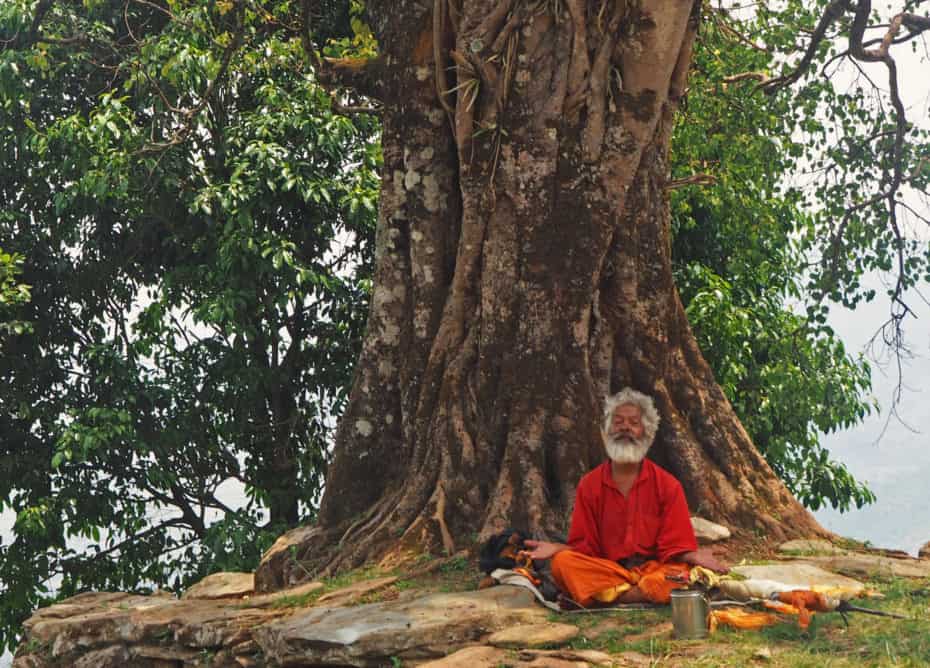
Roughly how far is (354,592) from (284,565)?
53.4 inches

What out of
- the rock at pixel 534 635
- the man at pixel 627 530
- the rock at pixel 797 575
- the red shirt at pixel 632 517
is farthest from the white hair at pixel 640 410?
the rock at pixel 534 635

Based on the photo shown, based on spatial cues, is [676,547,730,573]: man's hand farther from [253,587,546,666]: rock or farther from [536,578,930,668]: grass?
[253,587,546,666]: rock

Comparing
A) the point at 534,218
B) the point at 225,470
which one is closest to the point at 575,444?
the point at 534,218

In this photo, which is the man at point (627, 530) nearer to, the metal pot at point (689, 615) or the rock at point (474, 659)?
the metal pot at point (689, 615)

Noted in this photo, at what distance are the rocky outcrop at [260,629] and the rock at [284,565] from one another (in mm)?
276

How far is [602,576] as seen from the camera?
5.88 meters

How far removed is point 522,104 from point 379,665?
143 inches

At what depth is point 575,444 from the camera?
7320 mm

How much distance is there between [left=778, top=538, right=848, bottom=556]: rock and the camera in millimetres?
7284

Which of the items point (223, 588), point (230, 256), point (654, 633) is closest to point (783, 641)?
point (654, 633)

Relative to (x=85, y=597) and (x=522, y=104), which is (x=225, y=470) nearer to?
(x=85, y=597)

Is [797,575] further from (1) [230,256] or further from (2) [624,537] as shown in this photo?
(1) [230,256]

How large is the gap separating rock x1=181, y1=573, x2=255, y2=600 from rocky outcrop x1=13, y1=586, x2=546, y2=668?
0.36 feet

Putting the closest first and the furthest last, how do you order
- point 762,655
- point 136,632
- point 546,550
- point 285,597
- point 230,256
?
1. point 762,655
2. point 546,550
3. point 285,597
4. point 136,632
5. point 230,256
